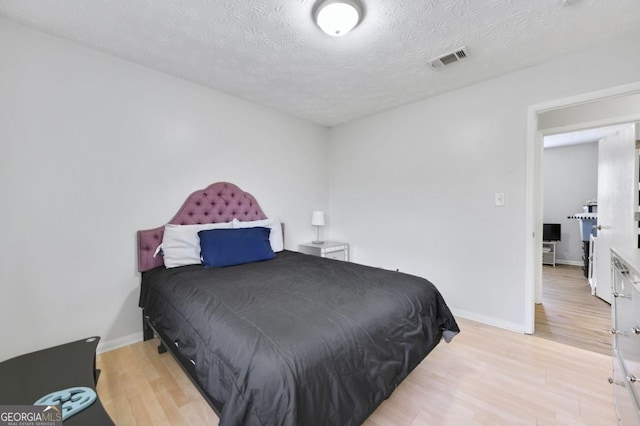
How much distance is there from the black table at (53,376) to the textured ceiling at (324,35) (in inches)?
82.3

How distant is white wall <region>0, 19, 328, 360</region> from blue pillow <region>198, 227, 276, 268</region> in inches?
21.3

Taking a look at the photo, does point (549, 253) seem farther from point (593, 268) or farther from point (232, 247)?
point (232, 247)

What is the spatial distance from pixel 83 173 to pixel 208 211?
3.34ft

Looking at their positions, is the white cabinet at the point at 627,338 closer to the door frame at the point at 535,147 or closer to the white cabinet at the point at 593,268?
the door frame at the point at 535,147

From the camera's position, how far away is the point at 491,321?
2.62m

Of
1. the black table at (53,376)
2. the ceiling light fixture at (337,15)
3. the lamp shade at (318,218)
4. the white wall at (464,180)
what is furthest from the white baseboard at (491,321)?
the black table at (53,376)

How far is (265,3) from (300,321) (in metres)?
1.84

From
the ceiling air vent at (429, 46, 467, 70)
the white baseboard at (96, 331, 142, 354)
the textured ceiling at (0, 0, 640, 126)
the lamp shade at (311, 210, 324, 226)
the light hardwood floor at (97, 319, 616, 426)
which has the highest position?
the textured ceiling at (0, 0, 640, 126)

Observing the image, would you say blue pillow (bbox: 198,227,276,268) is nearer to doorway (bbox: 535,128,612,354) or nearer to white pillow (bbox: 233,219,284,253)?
white pillow (bbox: 233,219,284,253)

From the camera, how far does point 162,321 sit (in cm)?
182

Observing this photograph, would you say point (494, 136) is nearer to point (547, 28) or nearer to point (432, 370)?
point (547, 28)

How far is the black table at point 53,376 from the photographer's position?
104 centimetres

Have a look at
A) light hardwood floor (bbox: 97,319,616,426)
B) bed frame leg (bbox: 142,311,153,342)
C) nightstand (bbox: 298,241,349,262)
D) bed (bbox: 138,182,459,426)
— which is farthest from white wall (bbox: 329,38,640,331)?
bed frame leg (bbox: 142,311,153,342)

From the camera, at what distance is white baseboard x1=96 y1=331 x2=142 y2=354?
2.16 m
